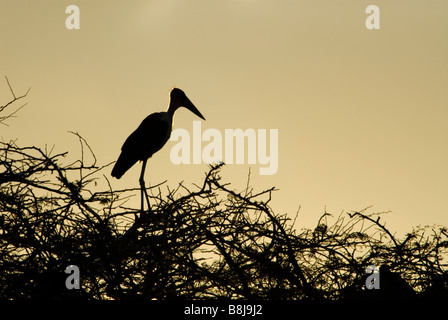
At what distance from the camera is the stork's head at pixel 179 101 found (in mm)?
13039

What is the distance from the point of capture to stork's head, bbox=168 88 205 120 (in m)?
13.0

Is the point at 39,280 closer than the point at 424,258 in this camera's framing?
Yes

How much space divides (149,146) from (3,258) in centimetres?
586

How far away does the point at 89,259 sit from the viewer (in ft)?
17.1

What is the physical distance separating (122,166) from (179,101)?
2587 mm

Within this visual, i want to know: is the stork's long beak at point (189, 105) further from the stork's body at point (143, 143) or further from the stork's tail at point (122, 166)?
the stork's tail at point (122, 166)

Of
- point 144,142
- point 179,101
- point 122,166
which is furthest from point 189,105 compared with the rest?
point 122,166

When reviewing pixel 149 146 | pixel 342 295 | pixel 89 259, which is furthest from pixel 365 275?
pixel 149 146

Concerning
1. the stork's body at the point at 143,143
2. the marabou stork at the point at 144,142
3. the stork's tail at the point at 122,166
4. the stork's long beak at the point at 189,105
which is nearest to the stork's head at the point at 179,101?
the stork's long beak at the point at 189,105

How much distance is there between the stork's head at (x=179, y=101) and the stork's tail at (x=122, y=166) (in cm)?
223

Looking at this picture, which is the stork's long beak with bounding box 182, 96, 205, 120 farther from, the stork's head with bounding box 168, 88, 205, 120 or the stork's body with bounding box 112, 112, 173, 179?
the stork's body with bounding box 112, 112, 173, 179

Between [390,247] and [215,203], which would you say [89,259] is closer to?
[215,203]

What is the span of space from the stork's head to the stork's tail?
223 centimetres

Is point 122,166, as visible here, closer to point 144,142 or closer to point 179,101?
point 144,142
